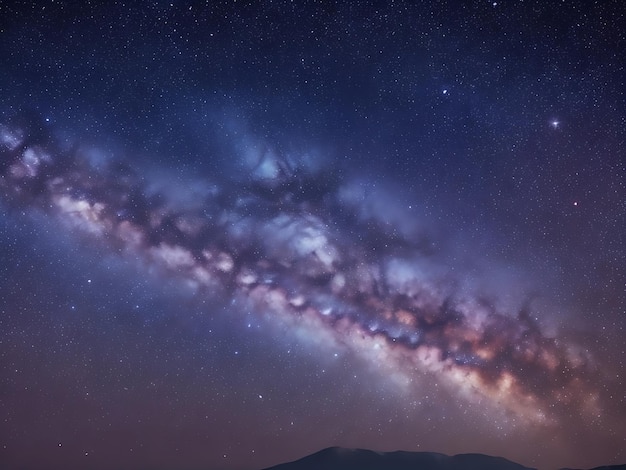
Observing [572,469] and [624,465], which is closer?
[624,465]

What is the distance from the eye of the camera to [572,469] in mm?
184500

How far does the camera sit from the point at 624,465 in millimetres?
151750

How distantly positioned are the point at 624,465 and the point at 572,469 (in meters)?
36.3
